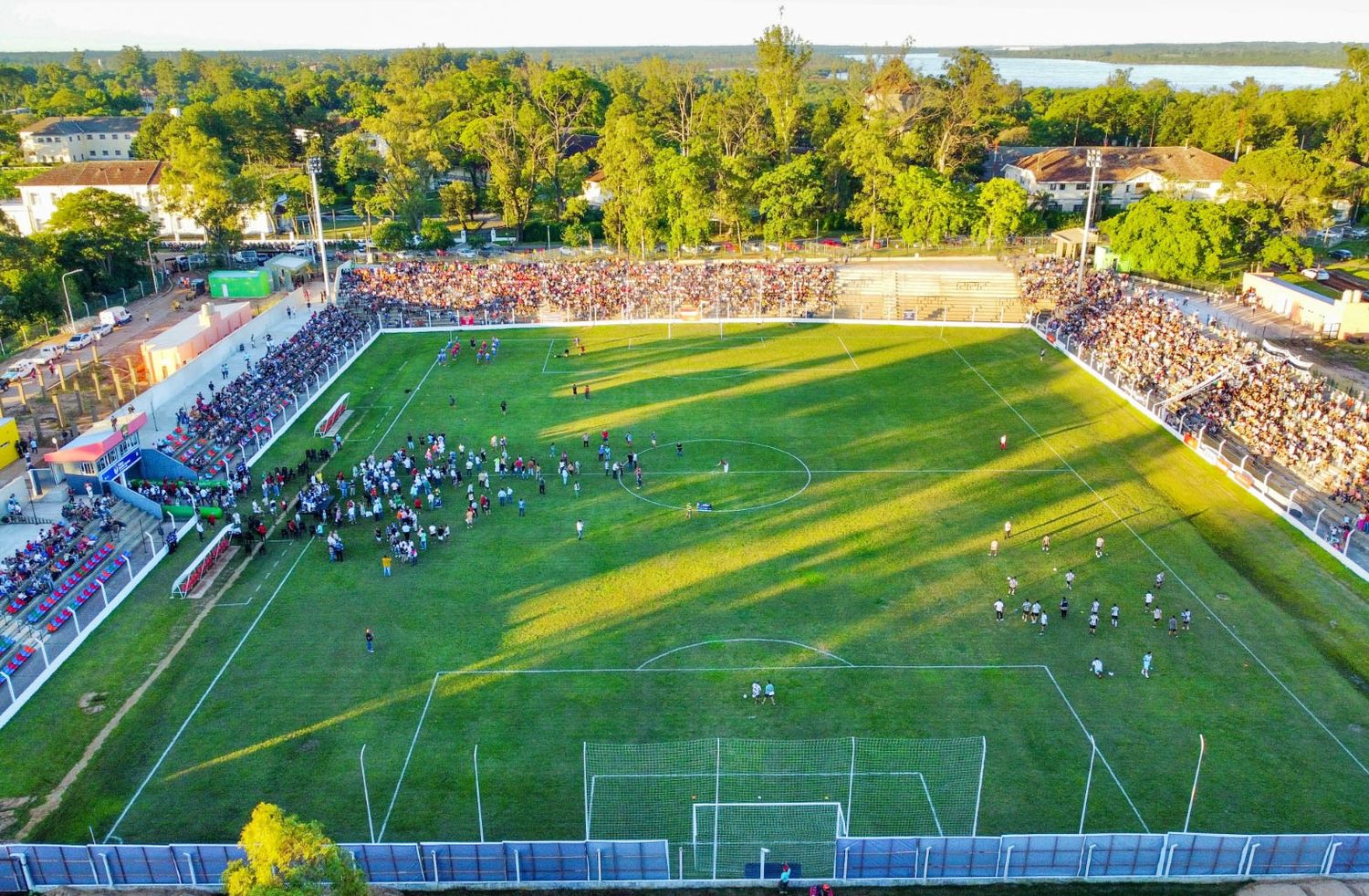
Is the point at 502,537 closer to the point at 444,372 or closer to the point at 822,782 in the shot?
the point at 822,782

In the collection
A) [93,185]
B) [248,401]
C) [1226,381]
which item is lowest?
[248,401]

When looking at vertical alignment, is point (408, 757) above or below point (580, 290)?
below

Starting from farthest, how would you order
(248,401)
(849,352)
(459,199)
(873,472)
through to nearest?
(459,199) → (849,352) → (248,401) → (873,472)

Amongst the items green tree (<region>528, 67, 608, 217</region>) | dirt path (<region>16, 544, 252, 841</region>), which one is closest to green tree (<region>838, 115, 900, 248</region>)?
green tree (<region>528, 67, 608, 217</region>)

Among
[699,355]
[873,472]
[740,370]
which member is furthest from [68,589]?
[699,355]

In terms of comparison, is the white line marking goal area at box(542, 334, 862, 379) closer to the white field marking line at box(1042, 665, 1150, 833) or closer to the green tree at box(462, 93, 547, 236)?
the green tree at box(462, 93, 547, 236)

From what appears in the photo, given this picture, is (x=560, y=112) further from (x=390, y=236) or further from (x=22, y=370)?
(x=22, y=370)
